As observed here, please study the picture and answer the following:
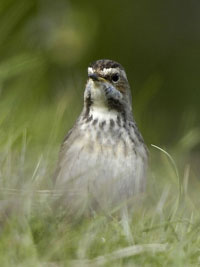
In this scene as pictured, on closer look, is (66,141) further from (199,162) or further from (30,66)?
(199,162)

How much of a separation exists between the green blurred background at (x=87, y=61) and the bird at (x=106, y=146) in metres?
0.19

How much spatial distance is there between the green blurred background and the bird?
0.19 m

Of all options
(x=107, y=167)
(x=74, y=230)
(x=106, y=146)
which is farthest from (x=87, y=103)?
(x=74, y=230)

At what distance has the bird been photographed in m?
5.40

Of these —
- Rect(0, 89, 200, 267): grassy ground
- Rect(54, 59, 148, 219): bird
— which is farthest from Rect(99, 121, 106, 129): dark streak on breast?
Rect(0, 89, 200, 267): grassy ground

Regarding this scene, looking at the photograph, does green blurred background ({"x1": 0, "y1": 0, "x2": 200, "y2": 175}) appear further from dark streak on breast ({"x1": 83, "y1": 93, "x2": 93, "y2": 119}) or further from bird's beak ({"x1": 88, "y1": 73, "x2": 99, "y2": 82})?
bird's beak ({"x1": 88, "y1": 73, "x2": 99, "y2": 82})

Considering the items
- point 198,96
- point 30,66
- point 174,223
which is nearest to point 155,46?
point 198,96

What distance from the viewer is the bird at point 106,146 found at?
213 inches

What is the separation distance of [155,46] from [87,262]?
960 cm

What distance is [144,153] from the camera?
5785 mm

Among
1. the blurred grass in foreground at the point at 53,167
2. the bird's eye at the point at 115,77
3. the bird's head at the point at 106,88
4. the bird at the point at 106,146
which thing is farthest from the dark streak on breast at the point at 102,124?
the bird's eye at the point at 115,77

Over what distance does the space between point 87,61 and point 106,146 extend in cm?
577

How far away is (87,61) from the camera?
11273 millimetres

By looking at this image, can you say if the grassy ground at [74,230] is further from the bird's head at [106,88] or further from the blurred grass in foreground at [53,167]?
the bird's head at [106,88]
